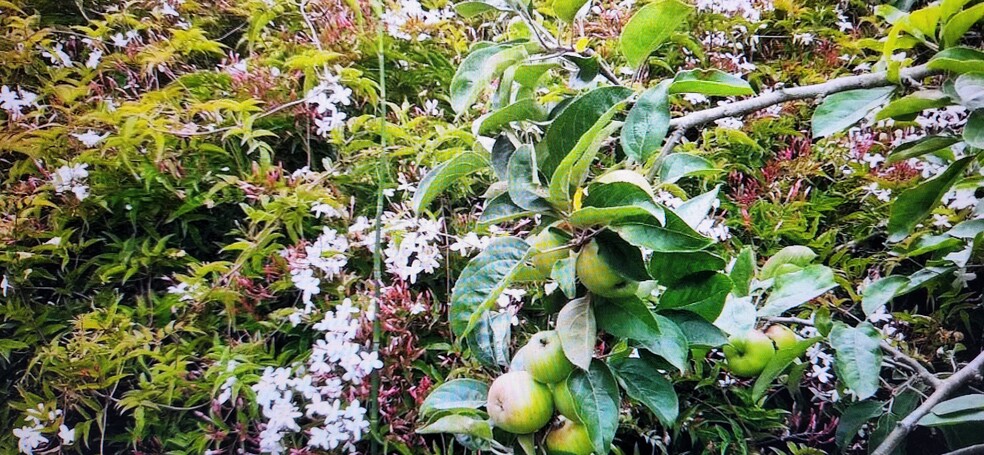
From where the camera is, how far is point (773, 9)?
4.41 ft

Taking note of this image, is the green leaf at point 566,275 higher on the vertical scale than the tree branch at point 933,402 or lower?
higher

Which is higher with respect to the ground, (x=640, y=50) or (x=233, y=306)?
(x=640, y=50)

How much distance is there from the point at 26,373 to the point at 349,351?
16.6 inches

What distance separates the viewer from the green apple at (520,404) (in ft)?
1.54

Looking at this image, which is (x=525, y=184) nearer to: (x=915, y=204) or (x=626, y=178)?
(x=626, y=178)

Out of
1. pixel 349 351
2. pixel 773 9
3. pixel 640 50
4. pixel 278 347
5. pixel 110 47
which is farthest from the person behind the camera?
pixel 773 9

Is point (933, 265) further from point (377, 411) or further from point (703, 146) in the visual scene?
point (377, 411)

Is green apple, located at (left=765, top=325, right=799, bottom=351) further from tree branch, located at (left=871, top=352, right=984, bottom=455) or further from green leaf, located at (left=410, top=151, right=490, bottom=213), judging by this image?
green leaf, located at (left=410, top=151, right=490, bottom=213)

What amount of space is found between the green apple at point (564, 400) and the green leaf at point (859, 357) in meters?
0.34

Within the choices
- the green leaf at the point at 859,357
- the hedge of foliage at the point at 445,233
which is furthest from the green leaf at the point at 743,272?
the green leaf at the point at 859,357

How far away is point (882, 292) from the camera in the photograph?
2.31 ft

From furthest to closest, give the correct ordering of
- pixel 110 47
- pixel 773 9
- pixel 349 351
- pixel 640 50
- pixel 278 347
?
1. pixel 773 9
2. pixel 110 47
3. pixel 278 347
4. pixel 349 351
5. pixel 640 50

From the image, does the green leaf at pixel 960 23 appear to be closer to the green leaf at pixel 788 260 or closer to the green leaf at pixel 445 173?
the green leaf at pixel 788 260

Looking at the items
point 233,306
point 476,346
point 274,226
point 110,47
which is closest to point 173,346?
point 233,306
